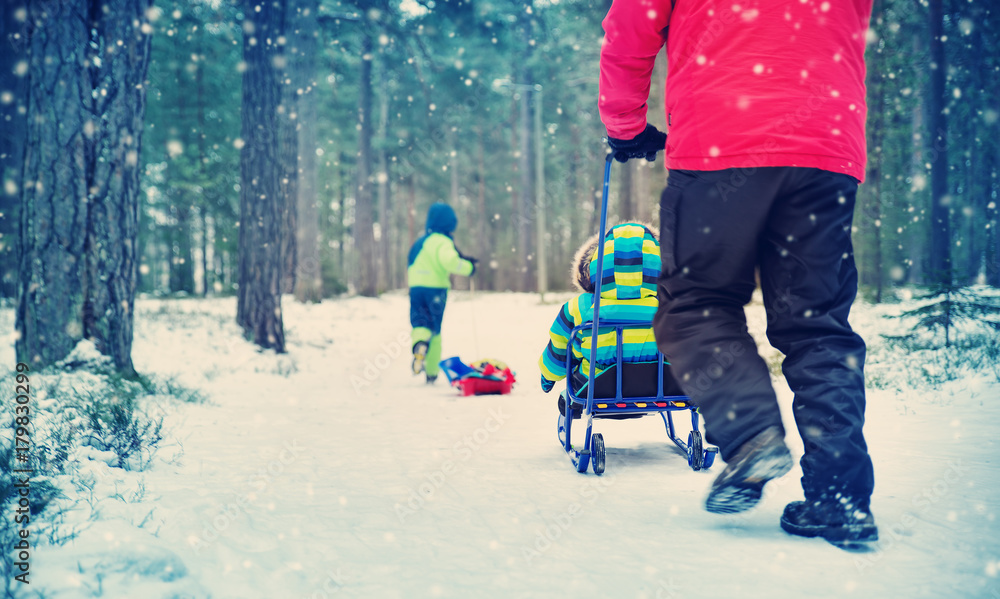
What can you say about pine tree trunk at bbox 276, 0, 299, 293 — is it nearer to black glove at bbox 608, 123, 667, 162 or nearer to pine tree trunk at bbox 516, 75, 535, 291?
black glove at bbox 608, 123, 667, 162

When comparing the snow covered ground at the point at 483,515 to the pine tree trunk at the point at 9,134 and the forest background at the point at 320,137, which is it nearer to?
the forest background at the point at 320,137

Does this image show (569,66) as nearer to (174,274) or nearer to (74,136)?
(174,274)

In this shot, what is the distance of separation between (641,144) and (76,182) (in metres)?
4.11

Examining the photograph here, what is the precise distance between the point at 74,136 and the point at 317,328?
21.9ft

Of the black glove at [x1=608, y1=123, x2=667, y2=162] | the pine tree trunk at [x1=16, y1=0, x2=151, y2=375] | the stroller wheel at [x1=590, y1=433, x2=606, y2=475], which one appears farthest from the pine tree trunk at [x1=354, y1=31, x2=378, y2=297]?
the black glove at [x1=608, y1=123, x2=667, y2=162]

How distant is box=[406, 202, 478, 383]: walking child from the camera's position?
21.8 ft

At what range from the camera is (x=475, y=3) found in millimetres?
13719

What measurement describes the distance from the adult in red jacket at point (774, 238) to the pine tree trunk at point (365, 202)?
2018 cm

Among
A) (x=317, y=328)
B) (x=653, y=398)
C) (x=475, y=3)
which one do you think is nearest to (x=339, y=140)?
(x=475, y=3)

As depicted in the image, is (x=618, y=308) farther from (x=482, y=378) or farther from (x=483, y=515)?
(x=482, y=378)

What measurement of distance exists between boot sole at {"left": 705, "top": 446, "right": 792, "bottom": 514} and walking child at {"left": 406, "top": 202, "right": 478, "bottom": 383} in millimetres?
4791

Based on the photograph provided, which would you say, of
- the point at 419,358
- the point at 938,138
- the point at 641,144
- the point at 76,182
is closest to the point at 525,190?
the point at 938,138

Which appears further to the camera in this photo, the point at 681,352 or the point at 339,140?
the point at 339,140

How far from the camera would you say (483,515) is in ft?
7.89
